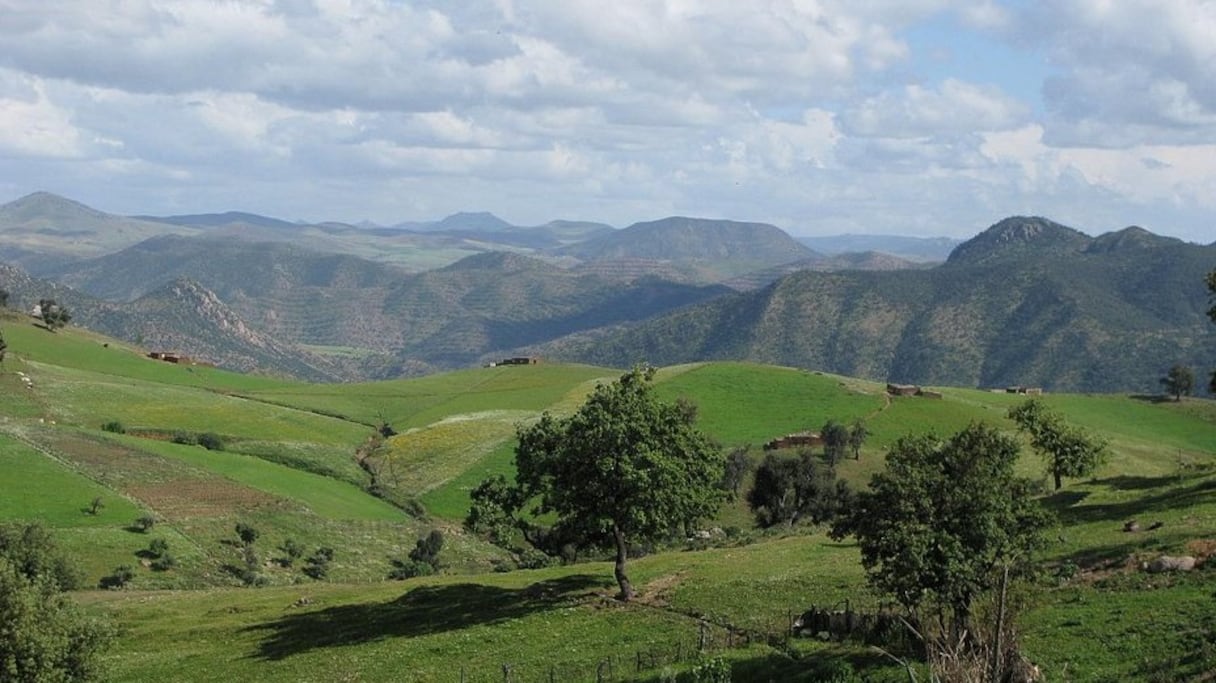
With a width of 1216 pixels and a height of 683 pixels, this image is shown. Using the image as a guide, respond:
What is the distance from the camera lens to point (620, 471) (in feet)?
171

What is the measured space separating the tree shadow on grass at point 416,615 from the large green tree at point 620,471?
13.3 feet

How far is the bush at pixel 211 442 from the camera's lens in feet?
444

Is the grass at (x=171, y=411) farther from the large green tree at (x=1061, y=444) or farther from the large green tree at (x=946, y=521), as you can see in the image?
the large green tree at (x=946, y=521)

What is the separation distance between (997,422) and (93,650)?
14783cm

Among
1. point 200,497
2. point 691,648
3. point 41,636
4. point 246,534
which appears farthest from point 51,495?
point 691,648

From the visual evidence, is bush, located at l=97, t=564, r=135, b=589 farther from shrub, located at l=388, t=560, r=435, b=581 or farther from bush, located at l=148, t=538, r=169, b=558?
shrub, located at l=388, t=560, r=435, b=581

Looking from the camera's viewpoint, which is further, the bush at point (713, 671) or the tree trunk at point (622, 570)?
the tree trunk at point (622, 570)

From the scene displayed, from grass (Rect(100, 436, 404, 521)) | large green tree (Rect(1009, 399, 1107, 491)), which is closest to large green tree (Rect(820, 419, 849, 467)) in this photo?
large green tree (Rect(1009, 399, 1107, 491))

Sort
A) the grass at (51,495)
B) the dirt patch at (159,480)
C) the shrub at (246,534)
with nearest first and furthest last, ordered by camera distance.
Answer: the grass at (51,495), the shrub at (246,534), the dirt patch at (159,480)

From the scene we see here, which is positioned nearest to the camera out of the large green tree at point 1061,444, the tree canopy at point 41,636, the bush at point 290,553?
the tree canopy at point 41,636

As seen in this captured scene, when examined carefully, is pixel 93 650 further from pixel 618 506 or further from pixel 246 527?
pixel 246 527

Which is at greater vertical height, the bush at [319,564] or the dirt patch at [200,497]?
the dirt patch at [200,497]

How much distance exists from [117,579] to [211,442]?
58397mm

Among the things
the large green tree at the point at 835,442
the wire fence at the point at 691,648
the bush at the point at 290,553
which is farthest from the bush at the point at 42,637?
the large green tree at the point at 835,442
